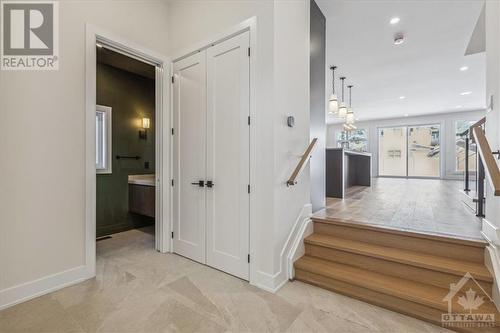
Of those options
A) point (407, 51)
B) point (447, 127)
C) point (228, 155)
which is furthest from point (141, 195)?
point (447, 127)

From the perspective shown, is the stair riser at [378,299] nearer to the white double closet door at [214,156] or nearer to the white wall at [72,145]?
the white wall at [72,145]

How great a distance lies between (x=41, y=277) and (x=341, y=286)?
2717 millimetres

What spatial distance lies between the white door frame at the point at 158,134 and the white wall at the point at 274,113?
88cm

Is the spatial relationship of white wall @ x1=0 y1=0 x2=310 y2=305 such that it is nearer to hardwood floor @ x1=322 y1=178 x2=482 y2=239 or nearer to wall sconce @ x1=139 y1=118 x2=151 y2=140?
hardwood floor @ x1=322 y1=178 x2=482 y2=239

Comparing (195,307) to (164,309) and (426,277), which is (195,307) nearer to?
(164,309)

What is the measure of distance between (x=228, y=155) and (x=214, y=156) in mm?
215

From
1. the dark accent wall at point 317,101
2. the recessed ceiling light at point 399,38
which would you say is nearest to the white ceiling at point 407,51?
the recessed ceiling light at point 399,38

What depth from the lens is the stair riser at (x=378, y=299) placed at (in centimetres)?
176

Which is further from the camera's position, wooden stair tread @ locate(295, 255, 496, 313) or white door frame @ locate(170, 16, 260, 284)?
white door frame @ locate(170, 16, 260, 284)

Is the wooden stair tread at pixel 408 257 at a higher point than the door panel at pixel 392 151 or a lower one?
lower

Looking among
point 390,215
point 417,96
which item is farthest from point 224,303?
point 417,96

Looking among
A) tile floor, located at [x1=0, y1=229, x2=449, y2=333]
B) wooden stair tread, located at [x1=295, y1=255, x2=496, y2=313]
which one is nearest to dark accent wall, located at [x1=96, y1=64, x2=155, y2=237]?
tile floor, located at [x1=0, y1=229, x2=449, y2=333]

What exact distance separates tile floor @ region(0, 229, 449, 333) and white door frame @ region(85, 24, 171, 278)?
0.45 m

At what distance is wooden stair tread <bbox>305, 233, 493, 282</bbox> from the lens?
189cm
